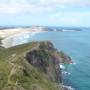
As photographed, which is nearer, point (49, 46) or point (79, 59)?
point (49, 46)

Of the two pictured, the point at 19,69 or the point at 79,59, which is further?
the point at 79,59

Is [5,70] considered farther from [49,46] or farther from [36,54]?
[49,46]

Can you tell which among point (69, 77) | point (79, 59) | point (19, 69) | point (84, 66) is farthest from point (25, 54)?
point (79, 59)

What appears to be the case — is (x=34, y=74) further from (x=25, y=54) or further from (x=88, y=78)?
(x=88, y=78)

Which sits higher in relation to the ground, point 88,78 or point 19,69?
point 19,69

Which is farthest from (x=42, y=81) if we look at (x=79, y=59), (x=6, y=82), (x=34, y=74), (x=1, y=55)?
(x=79, y=59)

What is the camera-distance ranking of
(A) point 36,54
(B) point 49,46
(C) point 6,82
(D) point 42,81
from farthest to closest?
(B) point 49,46 → (A) point 36,54 → (D) point 42,81 → (C) point 6,82

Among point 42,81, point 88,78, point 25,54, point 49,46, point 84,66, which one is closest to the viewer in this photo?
point 42,81

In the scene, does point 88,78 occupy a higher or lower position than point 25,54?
lower

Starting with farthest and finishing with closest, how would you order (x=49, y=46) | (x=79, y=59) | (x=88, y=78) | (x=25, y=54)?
1. (x=79, y=59)
2. (x=49, y=46)
3. (x=88, y=78)
4. (x=25, y=54)
